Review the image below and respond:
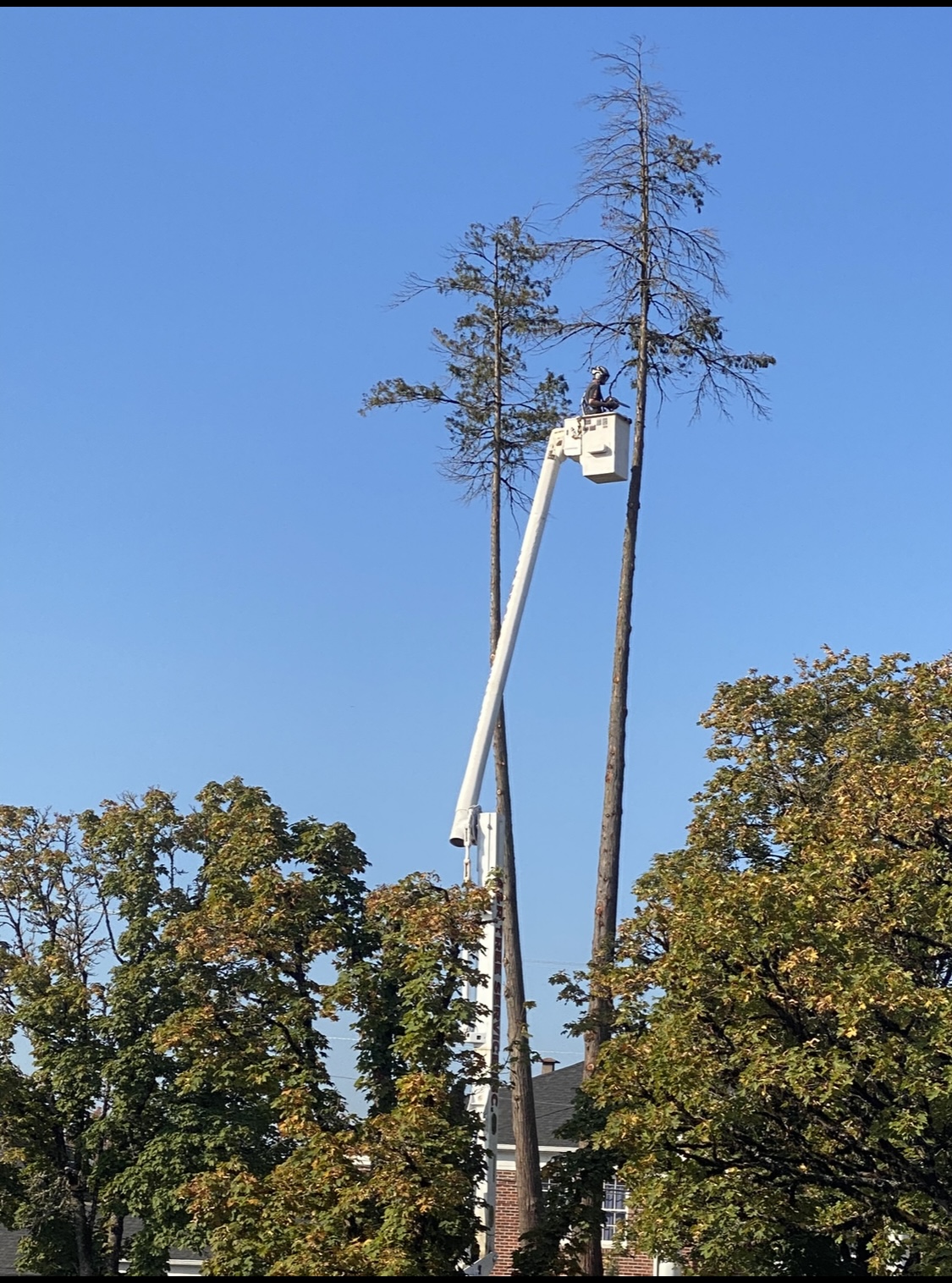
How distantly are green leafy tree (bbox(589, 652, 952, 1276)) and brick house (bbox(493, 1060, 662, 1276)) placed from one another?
33.2 feet

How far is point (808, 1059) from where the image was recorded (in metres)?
14.5

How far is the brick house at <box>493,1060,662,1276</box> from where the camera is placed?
27953 mm

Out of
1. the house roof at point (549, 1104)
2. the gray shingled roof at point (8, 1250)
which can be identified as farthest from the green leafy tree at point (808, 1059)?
the gray shingled roof at point (8, 1250)

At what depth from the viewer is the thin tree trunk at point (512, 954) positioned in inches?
947

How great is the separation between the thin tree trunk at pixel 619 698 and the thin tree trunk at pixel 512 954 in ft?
4.57

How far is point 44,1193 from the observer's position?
2167cm

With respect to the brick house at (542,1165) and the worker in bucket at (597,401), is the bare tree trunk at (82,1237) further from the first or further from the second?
the worker in bucket at (597,401)

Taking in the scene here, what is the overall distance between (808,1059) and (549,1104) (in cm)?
1936

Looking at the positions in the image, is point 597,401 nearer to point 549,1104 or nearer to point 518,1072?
point 518,1072

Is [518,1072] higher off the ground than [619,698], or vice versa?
[619,698]

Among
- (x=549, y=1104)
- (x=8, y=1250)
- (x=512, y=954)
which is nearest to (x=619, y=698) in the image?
(x=512, y=954)

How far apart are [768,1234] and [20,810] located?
41.6 ft

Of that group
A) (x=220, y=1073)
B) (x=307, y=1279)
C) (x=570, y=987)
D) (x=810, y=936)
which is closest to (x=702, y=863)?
(x=570, y=987)

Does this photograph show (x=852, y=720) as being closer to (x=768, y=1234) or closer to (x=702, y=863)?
(x=702, y=863)
